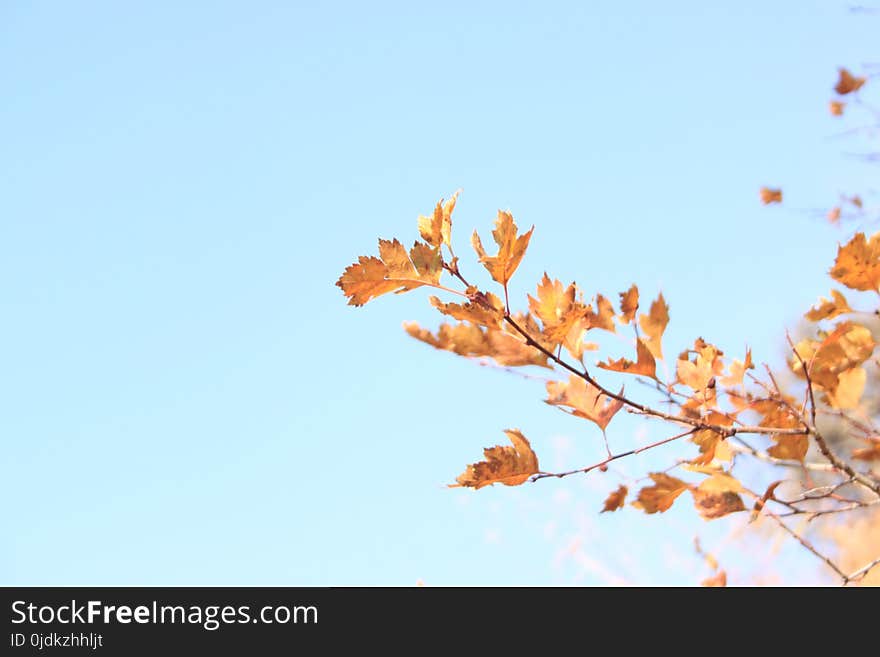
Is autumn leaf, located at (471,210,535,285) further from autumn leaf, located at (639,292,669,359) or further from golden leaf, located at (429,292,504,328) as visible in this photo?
autumn leaf, located at (639,292,669,359)

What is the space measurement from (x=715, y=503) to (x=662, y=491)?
0.09 metres

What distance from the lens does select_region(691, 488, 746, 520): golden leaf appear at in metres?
1.09

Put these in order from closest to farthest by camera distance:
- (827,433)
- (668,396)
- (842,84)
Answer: (668,396) < (842,84) < (827,433)

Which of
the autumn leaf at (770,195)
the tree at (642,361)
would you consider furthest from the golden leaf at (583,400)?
the autumn leaf at (770,195)

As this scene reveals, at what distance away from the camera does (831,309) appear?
1.26 meters

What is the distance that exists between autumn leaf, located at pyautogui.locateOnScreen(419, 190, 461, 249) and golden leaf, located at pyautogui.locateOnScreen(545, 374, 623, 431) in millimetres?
242

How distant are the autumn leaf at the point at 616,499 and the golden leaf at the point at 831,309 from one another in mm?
449

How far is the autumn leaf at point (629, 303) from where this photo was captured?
1106 millimetres

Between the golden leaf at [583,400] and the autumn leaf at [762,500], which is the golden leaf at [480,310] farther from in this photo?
the autumn leaf at [762,500]

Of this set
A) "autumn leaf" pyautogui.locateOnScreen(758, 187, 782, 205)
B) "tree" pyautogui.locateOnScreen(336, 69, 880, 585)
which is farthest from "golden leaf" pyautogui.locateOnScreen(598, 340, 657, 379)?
"autumn leaf" pyautogui.locateOnScreen(758, 187, 782, 205)
